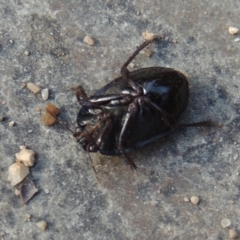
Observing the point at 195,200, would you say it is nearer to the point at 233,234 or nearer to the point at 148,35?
the point at 233,234

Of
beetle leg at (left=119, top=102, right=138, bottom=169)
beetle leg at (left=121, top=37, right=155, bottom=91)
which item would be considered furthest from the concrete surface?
beetle leg at (left=119, top=102, right=138, bottom=169)

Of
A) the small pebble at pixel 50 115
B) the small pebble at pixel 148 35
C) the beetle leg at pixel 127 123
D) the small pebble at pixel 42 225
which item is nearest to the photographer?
the beetle leg at pixel 127 123

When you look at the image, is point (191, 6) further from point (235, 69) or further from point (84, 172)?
point (84, 172)

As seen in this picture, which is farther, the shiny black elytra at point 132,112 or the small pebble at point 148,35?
the small pebble at point 148,35

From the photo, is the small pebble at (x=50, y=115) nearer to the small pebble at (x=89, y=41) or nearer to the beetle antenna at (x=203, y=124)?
the small pebble at (x=89, y=41)

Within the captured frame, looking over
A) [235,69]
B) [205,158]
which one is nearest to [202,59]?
[235,69]

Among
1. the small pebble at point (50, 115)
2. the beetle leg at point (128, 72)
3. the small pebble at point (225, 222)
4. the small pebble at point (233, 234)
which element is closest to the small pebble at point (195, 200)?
the small pebble at point (225, 222)

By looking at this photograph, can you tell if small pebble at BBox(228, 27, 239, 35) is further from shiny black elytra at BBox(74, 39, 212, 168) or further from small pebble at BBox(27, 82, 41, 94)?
small pebble at BBox(27, 82, 41, 94)
